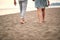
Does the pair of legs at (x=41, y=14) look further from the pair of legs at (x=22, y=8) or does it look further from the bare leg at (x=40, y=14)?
the pair of legs at (x=22, y=8)

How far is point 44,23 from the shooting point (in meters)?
3.08

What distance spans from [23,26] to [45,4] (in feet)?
1.52

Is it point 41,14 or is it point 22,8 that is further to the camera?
point 41,14

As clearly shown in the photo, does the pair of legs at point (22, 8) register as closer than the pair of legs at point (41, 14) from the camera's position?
Yes

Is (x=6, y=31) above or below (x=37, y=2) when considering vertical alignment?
below

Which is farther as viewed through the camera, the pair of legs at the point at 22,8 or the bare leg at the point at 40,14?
the bare leg at the point at 40,14

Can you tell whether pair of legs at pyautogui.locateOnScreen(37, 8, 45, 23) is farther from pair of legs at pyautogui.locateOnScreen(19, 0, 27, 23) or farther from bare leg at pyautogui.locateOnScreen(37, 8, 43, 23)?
pair of legs at pyautogui.locateOnScreen(19, 0, 27, 23)

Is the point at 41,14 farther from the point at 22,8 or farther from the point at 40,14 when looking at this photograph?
the point at 22,8

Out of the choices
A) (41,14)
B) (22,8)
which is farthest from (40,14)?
(22,8)

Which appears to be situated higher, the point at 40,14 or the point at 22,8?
the point at 22,8

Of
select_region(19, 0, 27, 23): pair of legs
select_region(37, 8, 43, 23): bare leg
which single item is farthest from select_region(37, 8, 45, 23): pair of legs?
select_region(19, 0, 27, 23): pair of legs

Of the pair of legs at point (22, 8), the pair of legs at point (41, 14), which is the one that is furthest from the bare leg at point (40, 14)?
the pair of legs at point (22, 8)

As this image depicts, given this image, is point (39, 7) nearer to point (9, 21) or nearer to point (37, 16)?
point (37, 16)

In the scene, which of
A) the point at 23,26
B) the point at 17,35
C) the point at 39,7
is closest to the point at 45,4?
the point at 39,7
